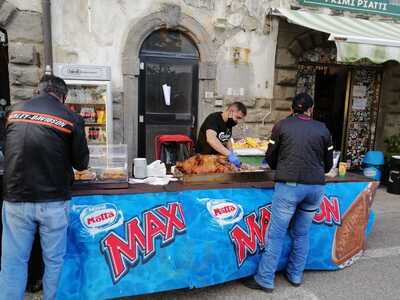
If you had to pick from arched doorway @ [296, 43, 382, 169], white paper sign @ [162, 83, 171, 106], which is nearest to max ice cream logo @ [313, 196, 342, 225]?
white paper sign @ [162, 83, 171, 106]

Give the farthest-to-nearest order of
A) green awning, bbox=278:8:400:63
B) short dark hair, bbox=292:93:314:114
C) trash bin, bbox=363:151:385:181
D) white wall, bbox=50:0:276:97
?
trash bin, bbox=363:151:385:181 < white wall, bbox=50:0:276:97 < green awning, bbox=278:8:400:63 < short dark hair, bbox=292:93:314:114

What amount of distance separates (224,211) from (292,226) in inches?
28.2

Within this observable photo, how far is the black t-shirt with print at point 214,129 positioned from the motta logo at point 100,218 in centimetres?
163

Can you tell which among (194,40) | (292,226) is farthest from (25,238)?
(194,40)

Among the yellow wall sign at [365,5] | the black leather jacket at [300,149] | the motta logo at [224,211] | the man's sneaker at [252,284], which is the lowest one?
the man's sneaker at [252,284]

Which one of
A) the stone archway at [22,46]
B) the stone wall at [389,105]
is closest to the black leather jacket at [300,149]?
the stone archway at [22,46]

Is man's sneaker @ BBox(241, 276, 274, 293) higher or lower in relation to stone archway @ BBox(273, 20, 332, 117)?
lower

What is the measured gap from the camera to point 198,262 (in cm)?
304

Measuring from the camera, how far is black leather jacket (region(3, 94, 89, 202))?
2.35 metres

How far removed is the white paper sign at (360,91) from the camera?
25.8ft

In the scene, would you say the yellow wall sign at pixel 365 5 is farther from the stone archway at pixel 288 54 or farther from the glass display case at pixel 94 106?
the glass display case at pixel 94 106

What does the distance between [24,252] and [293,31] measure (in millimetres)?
6184

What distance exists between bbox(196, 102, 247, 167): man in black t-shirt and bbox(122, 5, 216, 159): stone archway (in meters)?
2.09

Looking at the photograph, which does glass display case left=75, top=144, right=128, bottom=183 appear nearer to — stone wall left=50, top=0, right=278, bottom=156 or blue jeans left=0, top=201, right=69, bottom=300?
blue jeans left=0, top=201, right=69, bottom=300
